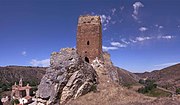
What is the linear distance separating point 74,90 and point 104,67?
582 centimetres

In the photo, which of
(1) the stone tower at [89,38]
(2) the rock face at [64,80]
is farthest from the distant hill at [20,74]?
(2) the rock face at [64,80]

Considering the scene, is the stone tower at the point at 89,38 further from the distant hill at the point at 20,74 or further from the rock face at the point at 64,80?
the distant hill at the point at 20,74

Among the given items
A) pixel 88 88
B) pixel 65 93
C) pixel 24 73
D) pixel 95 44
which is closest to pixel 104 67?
pixel 95 44

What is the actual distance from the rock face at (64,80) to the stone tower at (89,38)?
130 inches

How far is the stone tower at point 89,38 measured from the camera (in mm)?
25834

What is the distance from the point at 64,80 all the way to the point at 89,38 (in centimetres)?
652

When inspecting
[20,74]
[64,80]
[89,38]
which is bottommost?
[64,80]

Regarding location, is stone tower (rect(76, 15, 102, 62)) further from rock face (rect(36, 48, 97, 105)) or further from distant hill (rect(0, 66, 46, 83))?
distant hill (rect(0, 66, 46, 83))

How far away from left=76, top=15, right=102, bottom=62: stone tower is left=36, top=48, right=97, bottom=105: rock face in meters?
3.31

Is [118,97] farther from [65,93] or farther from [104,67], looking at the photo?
[104,67]

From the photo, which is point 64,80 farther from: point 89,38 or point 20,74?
point 20,74

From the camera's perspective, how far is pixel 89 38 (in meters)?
26.0

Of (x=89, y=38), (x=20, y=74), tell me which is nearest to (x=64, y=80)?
(x=89, y=38)

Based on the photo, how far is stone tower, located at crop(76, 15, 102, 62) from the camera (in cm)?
2583
